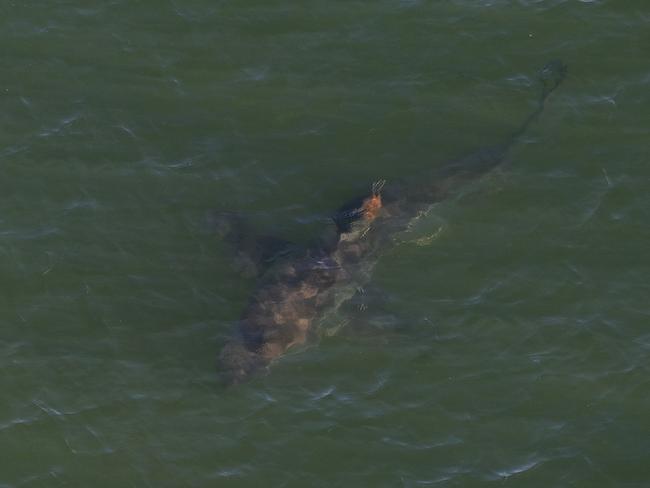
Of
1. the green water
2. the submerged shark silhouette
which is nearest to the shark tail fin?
the green water

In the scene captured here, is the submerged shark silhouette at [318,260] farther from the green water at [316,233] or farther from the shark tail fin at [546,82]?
the shark tail fin at [546,82]

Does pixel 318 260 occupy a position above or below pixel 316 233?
below

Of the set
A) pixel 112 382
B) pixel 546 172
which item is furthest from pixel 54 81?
pixel 546 172

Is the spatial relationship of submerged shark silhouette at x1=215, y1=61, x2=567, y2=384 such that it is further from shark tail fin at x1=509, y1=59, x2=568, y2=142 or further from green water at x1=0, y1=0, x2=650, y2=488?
shark tail fin at x1=509, y1=59, x2=568, y2=142

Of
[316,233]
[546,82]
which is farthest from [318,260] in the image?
[546,82]

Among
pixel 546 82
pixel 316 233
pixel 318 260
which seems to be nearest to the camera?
pixel 318 260

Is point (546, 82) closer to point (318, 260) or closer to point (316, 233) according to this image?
point (316, 233)
